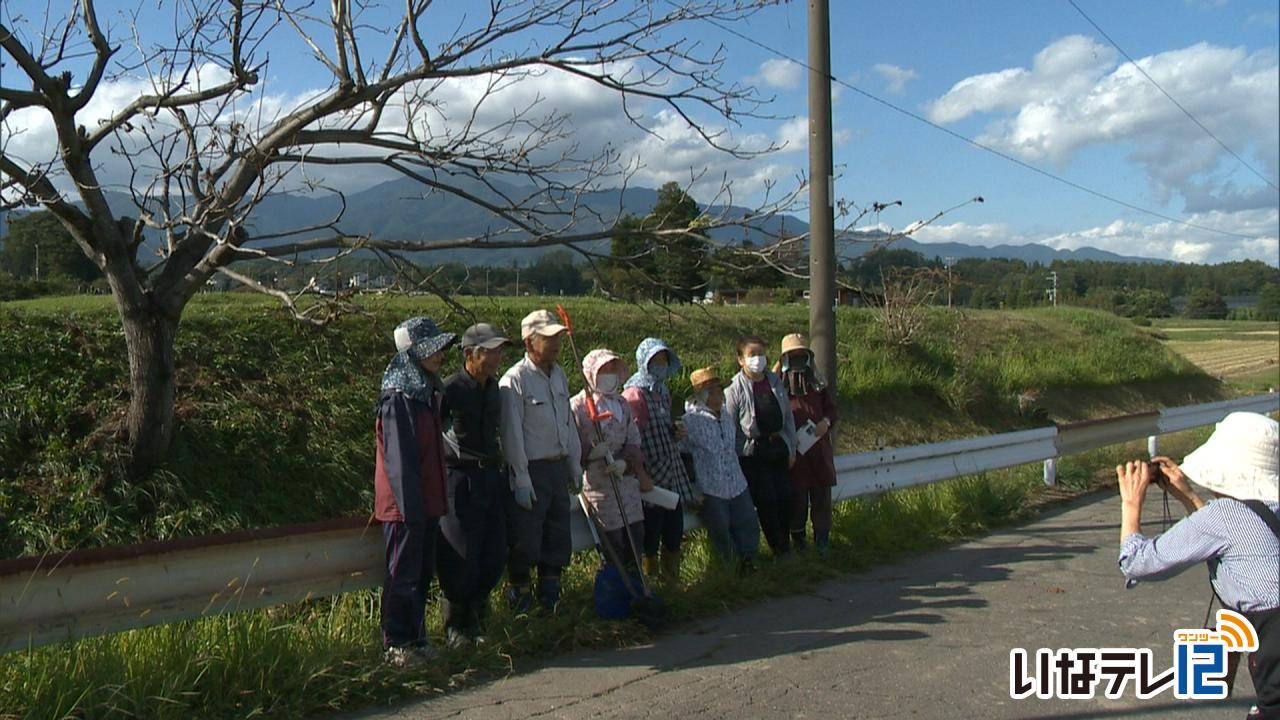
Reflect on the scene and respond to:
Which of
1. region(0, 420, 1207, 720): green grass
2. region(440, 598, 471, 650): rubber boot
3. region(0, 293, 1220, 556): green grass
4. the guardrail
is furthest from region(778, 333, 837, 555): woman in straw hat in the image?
the guardrail

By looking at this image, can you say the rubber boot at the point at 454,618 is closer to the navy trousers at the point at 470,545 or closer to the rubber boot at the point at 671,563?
the navy trousers at the point at 470,545

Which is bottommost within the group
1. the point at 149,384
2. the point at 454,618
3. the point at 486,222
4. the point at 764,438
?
the point at 454,618

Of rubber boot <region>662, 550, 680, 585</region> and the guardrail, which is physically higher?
the guardrail

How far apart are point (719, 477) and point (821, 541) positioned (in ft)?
4.12

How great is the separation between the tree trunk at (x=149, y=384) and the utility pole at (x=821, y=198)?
5275 millimetres

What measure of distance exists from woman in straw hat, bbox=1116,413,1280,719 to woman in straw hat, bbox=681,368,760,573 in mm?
4019

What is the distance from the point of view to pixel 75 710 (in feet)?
14.6

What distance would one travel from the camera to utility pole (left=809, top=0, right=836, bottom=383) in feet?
30.9

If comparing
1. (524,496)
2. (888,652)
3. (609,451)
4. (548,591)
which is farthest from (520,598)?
(888,652)

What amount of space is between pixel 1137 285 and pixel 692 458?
176 feet

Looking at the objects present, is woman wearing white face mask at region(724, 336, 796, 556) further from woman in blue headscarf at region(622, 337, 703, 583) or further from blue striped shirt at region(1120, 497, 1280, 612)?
blue striped shirt at region(1120, 497, 1280, 612)

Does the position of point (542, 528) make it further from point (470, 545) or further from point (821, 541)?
point (821, 541)

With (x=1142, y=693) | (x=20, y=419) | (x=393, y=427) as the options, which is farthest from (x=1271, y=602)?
(x=20, y=419)

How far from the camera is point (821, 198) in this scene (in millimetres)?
9445
